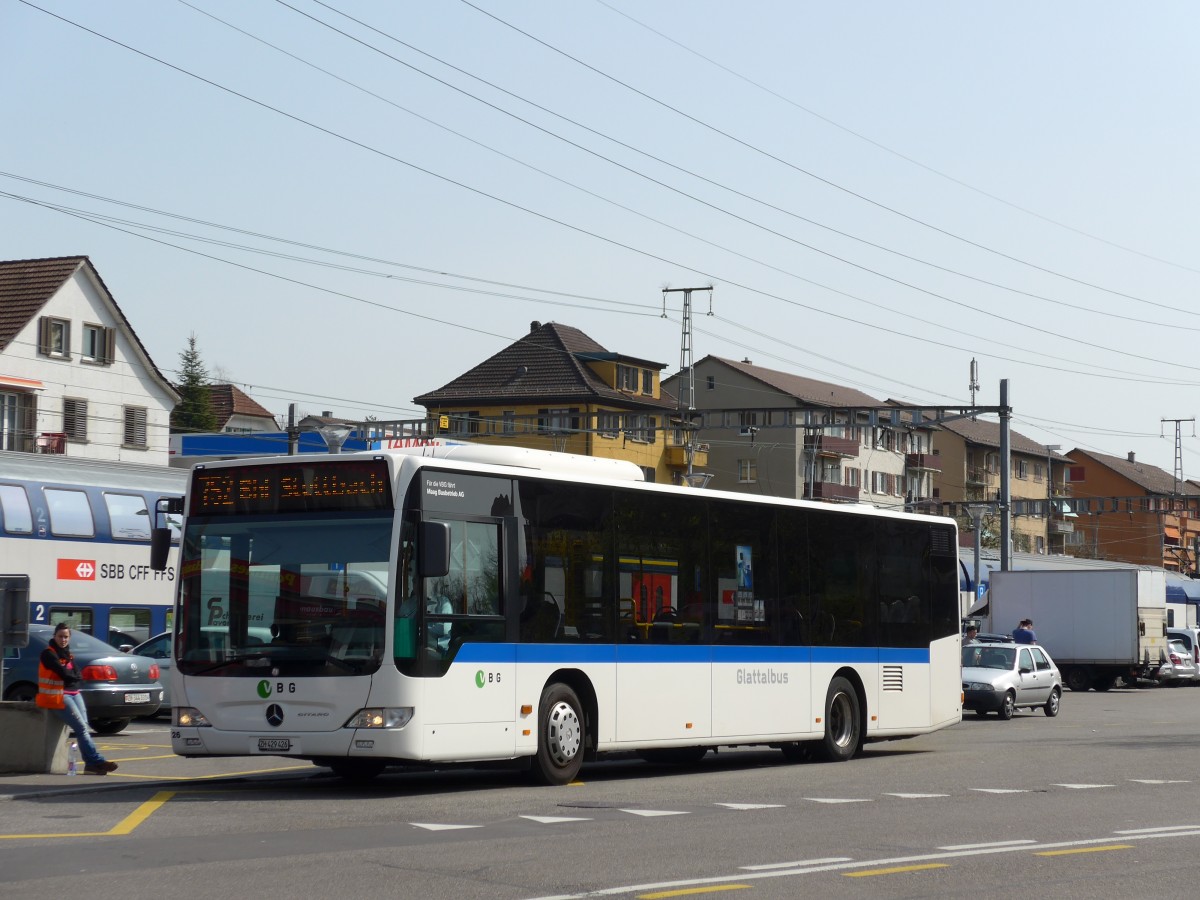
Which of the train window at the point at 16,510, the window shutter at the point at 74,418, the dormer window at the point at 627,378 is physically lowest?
the train window at the point at 16,510

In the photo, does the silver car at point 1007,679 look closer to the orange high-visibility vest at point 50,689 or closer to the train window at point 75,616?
the train window at point 75,616

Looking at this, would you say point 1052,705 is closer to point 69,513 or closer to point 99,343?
point 69,513

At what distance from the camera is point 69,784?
55.0ft

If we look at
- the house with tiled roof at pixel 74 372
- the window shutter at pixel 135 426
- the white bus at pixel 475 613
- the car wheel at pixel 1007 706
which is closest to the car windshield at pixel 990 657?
the car wheel at pixel 1007 706

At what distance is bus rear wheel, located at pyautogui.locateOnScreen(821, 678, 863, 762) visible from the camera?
21172 millimetres

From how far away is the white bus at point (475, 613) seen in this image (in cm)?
1541

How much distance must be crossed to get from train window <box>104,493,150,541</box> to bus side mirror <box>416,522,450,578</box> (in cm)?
1958

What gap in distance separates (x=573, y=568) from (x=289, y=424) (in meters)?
35.2

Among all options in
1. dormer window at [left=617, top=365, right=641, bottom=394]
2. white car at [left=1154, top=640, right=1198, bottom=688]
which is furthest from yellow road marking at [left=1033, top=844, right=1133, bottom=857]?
dormer window at [left=617, top=365, right=641, bottom=394]

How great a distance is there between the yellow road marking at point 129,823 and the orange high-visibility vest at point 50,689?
2.43 m

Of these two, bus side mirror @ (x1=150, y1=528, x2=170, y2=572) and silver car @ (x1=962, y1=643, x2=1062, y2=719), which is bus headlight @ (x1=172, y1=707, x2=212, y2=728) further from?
silver car @ (x1=962, y1=643, x2=1062, y2=719)

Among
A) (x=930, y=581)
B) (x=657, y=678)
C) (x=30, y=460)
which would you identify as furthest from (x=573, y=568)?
(x=30, y=460)

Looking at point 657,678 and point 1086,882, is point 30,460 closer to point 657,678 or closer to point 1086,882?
point 657,678

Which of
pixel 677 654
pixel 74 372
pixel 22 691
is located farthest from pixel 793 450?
pixel 677 654
